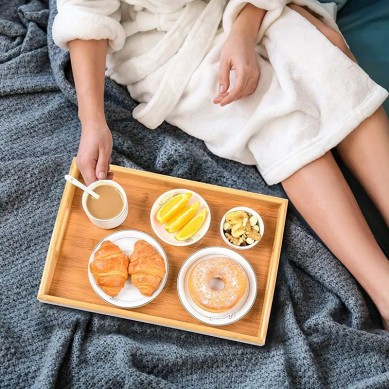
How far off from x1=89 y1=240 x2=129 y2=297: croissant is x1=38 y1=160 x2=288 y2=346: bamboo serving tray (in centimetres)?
4

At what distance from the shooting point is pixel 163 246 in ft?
3.69

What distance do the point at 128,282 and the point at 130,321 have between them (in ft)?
0.27

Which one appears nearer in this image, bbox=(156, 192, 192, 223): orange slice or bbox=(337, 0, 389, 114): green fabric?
bbox=(156, 192, 192, 223): orange slice

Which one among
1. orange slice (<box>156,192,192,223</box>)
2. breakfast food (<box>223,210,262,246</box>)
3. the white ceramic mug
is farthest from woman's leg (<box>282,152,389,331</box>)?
the white ceramic mug

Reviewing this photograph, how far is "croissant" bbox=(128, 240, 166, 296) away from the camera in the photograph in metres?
1.04

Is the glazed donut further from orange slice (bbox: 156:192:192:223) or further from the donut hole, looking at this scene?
orange slice (bbox: 156:192:192:223)

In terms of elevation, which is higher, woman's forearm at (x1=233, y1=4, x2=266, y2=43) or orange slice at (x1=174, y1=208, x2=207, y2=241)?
woman's forearm at (x1=233, y1=4, x2=266, y2=43)

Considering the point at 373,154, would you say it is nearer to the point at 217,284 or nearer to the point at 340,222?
the point at 340,222

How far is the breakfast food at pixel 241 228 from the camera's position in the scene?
3.65ft

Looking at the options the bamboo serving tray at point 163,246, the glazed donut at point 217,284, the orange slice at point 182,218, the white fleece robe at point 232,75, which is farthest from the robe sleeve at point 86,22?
the glazed donut at point 217,284

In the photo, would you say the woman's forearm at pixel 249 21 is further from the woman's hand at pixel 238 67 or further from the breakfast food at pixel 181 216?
the breakfast food at pixel 181 216

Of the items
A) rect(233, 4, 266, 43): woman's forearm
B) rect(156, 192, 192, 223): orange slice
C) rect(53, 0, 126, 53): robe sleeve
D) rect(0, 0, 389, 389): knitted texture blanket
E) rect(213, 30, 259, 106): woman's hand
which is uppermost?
rect(233, 4, 266, 43): woman's forearm

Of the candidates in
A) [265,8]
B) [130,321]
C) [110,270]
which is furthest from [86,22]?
[130,321]

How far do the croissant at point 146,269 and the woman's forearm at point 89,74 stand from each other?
272 mm
